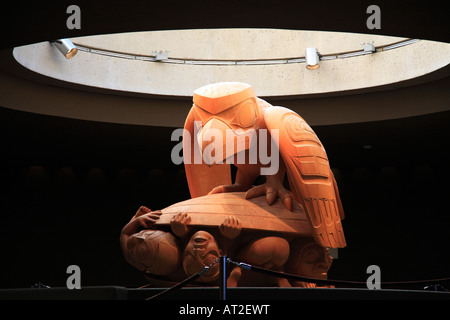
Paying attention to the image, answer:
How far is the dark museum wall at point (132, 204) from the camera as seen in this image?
42.4 ft

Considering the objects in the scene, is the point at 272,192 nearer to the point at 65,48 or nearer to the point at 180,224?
the point at 180,224

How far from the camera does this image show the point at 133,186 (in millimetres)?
13984

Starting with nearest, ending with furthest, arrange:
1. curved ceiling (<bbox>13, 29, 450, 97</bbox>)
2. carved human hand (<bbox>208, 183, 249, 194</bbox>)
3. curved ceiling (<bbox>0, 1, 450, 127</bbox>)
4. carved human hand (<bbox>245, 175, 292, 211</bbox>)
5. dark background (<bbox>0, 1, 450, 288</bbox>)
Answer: carved human hand (<bbox>245, 175, 292, 211</bbox>) → carved human hand (<bbox>208, 183, 249, 194</bbox>) → curved ceiling (<bbox>0, 1, 450, 127</bbox>) → curved ceiling (<bbox>13, 29, 450, 97</bbox>) → dark background (<bbox>0, 1, 450, 288</bbox>)

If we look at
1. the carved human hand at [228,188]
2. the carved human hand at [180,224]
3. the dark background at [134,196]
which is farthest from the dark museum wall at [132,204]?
the carved human hand at [180,224]

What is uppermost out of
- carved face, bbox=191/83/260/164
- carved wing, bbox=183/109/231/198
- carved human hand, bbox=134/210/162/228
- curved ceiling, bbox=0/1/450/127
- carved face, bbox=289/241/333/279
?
curved ceiling, bbox=0/1/450/127

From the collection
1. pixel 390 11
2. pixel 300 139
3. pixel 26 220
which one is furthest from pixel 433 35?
pixel 26 220

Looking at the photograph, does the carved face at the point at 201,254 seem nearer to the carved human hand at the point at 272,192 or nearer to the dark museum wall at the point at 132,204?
the carved human hand at the point at 272,192

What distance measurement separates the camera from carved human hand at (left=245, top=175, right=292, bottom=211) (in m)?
6.32

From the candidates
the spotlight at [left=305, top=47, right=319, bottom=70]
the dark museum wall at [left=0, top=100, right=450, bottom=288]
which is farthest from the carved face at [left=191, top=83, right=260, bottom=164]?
the dark museum wall at [left=0, top=100, right=450, bottom=288]

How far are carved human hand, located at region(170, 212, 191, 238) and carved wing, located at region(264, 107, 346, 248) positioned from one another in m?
1.20

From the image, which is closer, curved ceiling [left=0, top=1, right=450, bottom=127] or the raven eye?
the raven eye

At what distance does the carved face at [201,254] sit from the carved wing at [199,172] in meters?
1.38

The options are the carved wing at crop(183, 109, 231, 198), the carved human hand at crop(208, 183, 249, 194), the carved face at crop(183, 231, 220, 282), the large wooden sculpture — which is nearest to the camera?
the carved face at crop(183, 231, 220, 282)

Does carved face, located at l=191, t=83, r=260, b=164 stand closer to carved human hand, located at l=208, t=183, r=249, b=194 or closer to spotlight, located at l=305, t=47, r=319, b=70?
carved human hand, located at l=208, t=183, r=249, b=194
